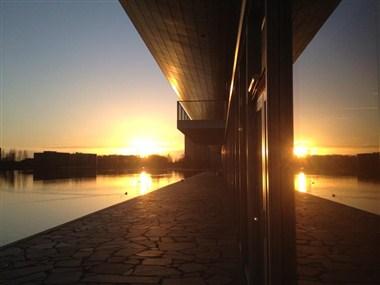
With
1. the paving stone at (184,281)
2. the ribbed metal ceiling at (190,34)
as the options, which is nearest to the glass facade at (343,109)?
the paving stone at (184,281)

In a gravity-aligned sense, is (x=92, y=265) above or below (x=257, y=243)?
below

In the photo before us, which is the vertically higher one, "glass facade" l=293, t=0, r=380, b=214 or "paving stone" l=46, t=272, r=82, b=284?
"glass facade" l=293, t=0, r=380, b=214

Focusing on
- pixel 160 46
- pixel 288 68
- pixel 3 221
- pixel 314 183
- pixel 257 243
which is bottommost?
pixel 3 221

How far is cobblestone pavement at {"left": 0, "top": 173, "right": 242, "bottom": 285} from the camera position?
456 centimetres

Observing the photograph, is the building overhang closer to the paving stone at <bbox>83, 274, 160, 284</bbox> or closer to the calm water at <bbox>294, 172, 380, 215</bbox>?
the paving stone at <bbox>83, 274, 160, 284</bbox>

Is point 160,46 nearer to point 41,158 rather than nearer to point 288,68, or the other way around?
point 288,68

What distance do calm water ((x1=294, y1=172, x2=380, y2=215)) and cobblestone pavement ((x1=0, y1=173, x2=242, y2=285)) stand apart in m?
3.25

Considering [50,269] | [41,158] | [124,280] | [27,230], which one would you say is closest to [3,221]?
[27,230]

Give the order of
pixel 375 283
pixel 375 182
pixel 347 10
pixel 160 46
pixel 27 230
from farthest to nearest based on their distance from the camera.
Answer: pixel 160 46
pixel 27 230
pixel 347 10
pixel 375 283
pixel 375 182

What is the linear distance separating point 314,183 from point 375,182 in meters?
0.49

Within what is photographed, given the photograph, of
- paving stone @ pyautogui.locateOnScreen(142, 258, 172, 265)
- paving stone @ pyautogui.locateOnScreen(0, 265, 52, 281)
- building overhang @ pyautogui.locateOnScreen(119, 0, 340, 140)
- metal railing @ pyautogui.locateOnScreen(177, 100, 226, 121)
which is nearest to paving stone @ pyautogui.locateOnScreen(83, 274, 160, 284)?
paving stone @ pyautogui.locateOnScreen(142, 258, 172, 265)

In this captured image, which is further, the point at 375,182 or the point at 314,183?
the point at 314,183

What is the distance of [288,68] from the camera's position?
1.85 m

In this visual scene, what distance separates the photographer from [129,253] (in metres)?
5.72
